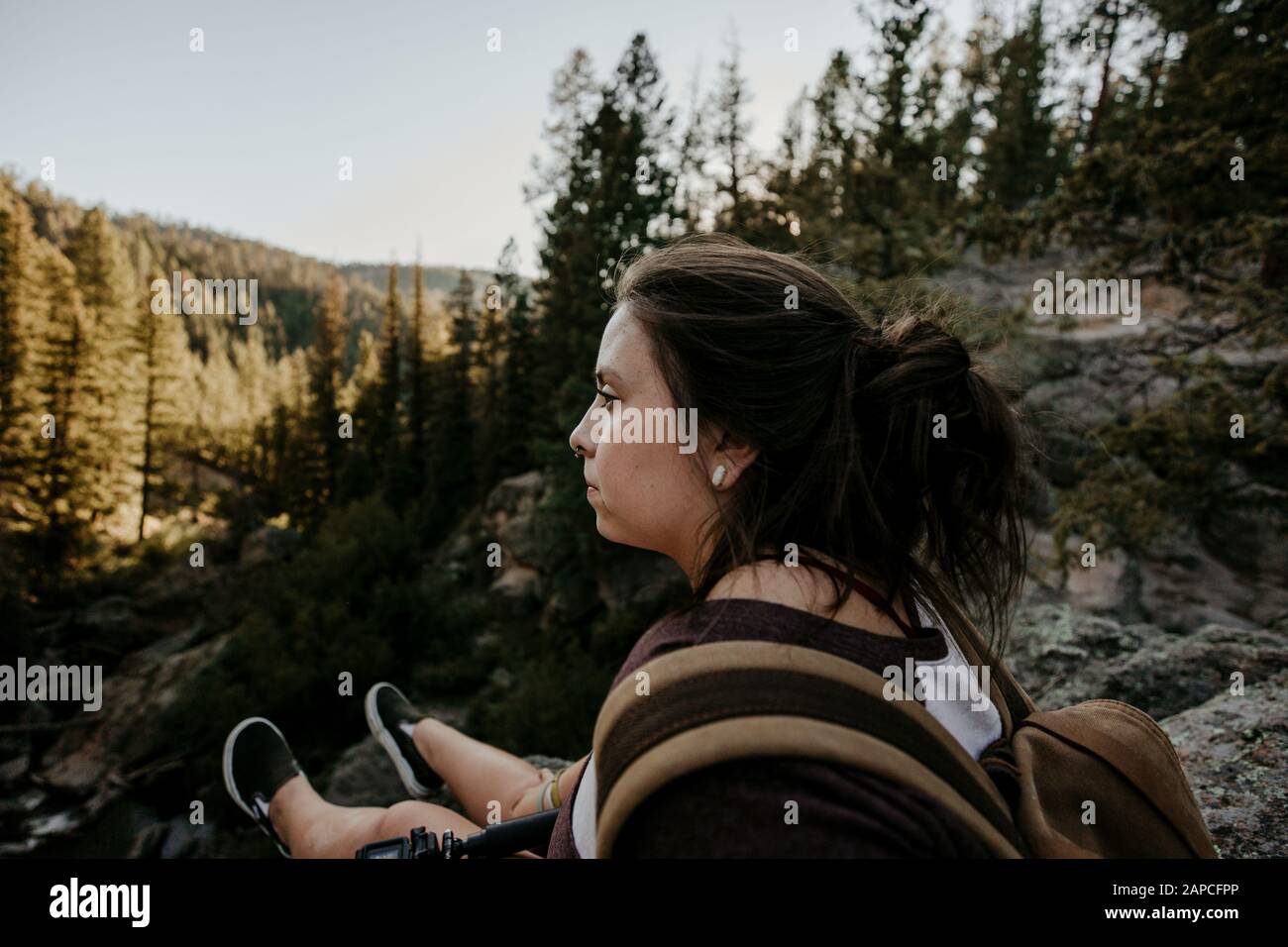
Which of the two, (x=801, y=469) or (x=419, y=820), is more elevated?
(x=801, y=469)

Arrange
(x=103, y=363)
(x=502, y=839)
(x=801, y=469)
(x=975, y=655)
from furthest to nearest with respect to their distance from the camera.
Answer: (x=103, y=363) → (x=502, y=839) → (x=975, y=655) → (x=801, y=469)

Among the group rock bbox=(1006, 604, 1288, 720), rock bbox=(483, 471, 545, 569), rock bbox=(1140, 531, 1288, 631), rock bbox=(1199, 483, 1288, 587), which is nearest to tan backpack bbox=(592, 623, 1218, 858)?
rock bbox=(1006, 604, 1288, 720)

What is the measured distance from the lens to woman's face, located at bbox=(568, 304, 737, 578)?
5.50 ft

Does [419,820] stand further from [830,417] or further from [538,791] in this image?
[830,417]

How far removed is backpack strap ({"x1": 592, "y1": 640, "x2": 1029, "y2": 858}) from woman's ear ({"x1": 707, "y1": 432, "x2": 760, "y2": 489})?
52 cm

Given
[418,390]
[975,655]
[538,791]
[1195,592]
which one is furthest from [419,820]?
[418,390]

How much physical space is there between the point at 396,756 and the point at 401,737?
11 cm

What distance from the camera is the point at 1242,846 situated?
2139 mm

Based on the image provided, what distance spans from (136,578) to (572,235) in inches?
930

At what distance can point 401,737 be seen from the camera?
4105 mm

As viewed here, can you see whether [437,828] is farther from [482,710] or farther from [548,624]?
[548,624]

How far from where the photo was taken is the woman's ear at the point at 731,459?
1648 millimetres

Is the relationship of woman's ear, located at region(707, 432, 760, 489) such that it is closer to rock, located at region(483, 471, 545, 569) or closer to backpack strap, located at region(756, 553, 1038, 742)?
backpack strap, located at region(756, 553, 1038, 742)
